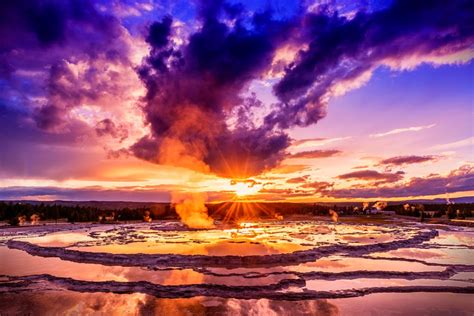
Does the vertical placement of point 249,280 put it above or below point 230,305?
above

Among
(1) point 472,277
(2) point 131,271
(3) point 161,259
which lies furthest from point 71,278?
(1) point 472,277

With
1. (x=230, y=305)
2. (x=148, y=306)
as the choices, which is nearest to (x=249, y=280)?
(x=230, y=305)

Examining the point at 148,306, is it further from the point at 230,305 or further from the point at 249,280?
the point at 249,280

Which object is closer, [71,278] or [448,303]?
[448,303]

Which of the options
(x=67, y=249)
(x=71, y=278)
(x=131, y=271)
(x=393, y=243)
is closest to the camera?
(x=71, y=278)

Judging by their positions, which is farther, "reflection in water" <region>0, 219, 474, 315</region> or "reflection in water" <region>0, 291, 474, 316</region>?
"reflection in water" <region>0, 219, 474, 315</region>

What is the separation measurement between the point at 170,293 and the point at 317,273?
7.07m

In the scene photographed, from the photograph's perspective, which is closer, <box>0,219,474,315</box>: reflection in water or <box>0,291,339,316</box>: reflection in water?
<box>0,291,339,316</box>: reflection in water

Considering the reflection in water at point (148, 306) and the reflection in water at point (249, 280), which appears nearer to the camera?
the reflection in water at point (148, 306)

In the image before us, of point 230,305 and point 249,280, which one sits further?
point 249,280

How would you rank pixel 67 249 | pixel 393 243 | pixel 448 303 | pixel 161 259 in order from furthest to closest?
1. pixel 393 243
2. pixel 67 249
3. pixel 161 259
4. pixel 448 303

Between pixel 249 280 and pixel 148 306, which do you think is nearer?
pixel 148 306

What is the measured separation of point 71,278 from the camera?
17656 mm

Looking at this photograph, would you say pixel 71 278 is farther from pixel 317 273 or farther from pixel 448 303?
pixel 448 303
